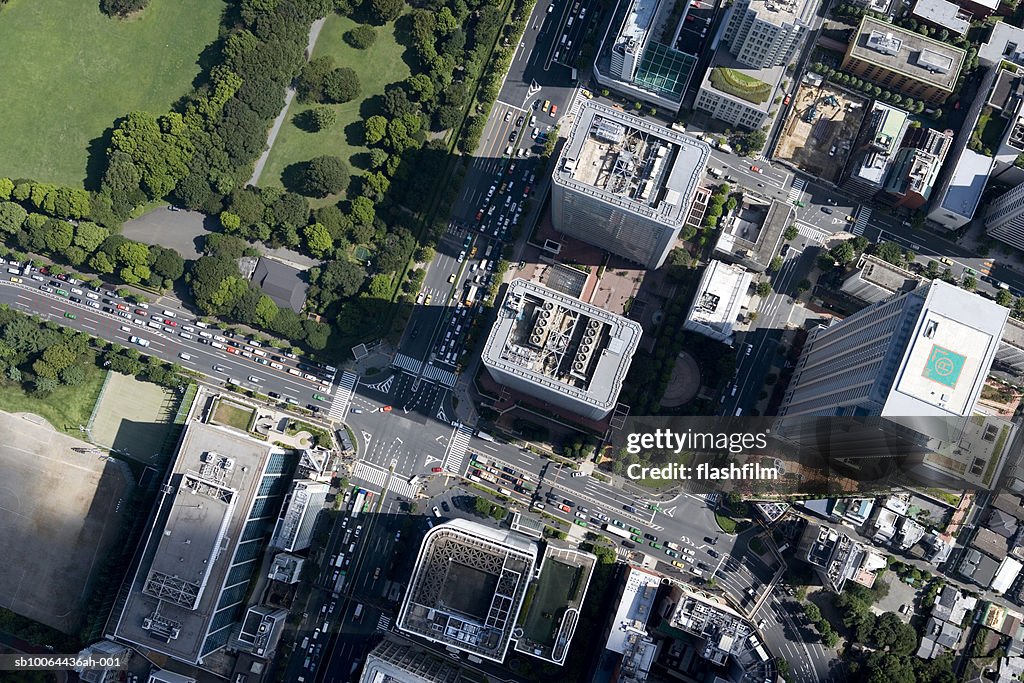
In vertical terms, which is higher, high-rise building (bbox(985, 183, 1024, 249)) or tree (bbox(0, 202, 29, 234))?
high-rise building (bbox(985, 183, 1024, 249))

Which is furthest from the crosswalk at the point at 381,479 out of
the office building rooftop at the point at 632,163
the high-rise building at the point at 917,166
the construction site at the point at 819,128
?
the high-rise building at the point at 917,166

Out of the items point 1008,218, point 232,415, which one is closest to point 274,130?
point 232,415

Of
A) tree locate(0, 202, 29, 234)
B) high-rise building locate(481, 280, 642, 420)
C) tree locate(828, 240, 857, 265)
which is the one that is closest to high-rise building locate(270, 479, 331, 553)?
high-rise building locate(481, 280, 642, 420)

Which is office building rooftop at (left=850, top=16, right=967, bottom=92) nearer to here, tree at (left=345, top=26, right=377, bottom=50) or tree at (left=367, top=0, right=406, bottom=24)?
tree at (left=367, top=0, right=406, bottom=24)

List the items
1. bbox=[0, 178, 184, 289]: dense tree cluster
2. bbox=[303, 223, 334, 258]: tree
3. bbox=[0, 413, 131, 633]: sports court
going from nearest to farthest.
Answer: bbox=[0, 413, 131, 633]: sports court, bbox=[0, 178, 184, 289]: dense tree cluster, bbox=[303, 223, 334, 258]: tree

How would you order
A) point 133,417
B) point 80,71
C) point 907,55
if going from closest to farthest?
point 907,55, point 133,417, point 80,71

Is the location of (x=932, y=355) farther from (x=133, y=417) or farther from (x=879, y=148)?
(x=133, y=417)
